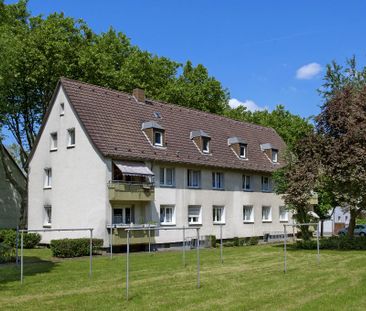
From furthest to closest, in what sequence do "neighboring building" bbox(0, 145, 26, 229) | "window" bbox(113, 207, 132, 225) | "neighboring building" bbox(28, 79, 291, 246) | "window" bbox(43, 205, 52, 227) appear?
"neighboring building" bbox(0, 145, 26, 229)
"window" bbox(43, 205, 52, 227)
"window" bbox(113, 207, 132, 225)
"neighboring building" bbox(28, 79, 291, 246)

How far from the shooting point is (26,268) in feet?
79.4

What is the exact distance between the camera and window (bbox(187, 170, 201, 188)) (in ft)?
133

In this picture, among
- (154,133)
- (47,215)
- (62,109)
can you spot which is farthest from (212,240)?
(62,109)

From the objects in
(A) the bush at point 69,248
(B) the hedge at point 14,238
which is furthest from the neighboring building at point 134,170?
(A) the bush at point 69,248

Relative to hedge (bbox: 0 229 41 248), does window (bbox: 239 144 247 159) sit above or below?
above

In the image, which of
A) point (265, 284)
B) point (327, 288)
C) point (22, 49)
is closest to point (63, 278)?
point (265, 284)

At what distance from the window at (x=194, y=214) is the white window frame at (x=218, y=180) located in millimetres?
2525

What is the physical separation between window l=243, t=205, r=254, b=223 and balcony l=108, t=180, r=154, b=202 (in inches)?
472

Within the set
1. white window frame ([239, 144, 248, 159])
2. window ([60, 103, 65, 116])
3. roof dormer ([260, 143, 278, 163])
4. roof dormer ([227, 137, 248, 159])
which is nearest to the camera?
window ([60, 103, 65, 116])

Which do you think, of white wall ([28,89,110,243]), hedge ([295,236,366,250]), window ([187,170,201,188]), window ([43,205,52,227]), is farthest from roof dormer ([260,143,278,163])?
window ([43,205,52,227])

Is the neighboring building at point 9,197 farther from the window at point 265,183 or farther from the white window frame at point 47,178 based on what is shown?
the window at point 265,183

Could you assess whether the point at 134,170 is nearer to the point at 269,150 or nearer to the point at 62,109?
the point at 62,109

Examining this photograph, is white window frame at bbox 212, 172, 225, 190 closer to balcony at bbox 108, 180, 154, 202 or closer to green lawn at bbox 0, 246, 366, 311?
balcony at bbox 108, 180, 154, 202

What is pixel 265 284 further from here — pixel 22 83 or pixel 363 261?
pixel 22 83
